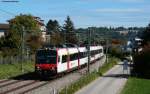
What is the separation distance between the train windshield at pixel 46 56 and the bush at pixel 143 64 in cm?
1414

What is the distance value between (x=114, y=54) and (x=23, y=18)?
2785 cm

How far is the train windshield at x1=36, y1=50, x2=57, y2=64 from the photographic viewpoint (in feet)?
145

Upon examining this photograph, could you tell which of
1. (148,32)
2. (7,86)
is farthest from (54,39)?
(7,86)

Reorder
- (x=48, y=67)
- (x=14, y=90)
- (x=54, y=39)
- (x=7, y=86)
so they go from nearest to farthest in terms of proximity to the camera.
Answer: (x=14, y=90)
(x=7, y=86)
(x=48, y=67)
(x=54, y=39)

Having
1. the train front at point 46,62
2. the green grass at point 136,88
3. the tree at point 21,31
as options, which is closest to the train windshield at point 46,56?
the train front at point 46,62

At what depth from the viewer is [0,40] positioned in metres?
87.1

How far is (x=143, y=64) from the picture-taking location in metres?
56.6

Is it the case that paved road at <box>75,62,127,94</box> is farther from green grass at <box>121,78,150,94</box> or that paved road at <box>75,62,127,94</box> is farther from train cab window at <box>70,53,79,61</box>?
train cab window at <box>70,53,79,61</box>

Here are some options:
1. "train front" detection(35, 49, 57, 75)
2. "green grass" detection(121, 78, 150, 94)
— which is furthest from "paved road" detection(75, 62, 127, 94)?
"train front" detection(35, 49, 57, 75)

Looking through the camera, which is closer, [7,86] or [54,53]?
[7,86]

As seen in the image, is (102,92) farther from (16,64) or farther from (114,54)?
(114,54)

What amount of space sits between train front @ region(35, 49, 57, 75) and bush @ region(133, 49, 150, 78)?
14.1 metres

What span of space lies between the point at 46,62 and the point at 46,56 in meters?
0.54

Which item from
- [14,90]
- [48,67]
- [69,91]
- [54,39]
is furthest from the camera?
[54,39]
